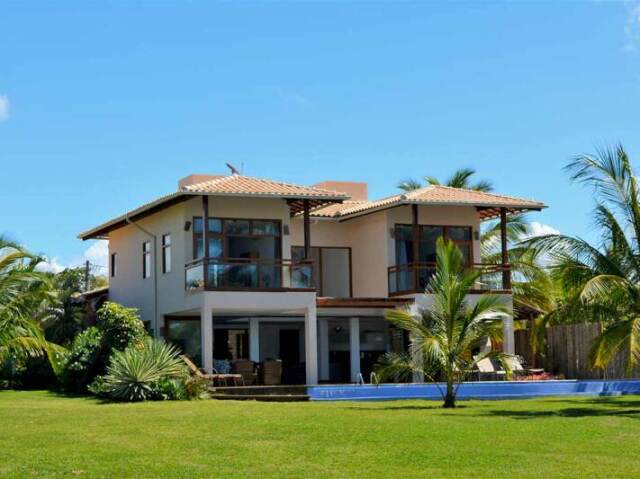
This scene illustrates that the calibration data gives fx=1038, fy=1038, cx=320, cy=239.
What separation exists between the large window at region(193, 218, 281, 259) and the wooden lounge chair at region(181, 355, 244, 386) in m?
3.62

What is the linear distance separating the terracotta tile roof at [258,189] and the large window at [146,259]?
4.00 m

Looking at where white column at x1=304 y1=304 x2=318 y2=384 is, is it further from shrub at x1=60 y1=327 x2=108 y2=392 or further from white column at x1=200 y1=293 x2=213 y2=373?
shrub at x1=60 y1=327 x2=108 y2=392

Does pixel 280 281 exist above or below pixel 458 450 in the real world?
above

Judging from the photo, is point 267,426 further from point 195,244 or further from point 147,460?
point 195,244

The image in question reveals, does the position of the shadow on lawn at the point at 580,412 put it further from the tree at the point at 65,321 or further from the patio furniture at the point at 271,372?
the tree at the point at 65,321

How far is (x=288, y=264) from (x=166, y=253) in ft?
13.7

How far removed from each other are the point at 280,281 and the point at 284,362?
5241 mm

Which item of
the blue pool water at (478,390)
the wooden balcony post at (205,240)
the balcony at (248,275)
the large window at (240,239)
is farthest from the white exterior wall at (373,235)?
the blue pool water at (478,390)

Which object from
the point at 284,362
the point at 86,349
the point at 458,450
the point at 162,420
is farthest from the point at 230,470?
the point at 284,362

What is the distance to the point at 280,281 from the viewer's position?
2831 cm

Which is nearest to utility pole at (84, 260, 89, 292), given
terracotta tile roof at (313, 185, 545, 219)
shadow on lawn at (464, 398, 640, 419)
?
terracotta tile roof at (313, 185, 545, 219)

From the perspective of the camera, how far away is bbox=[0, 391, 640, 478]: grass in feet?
38.4

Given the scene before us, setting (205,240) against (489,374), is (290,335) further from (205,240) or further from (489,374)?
(489,374)

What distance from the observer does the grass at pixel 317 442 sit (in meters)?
11.7
